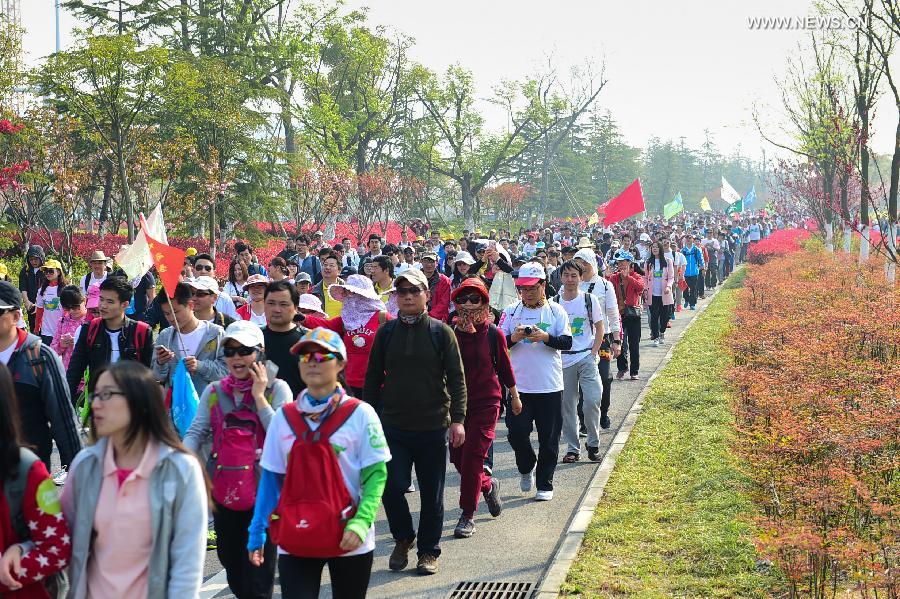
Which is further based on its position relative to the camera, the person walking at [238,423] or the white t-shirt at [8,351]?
the white t-shirt at [8,351]

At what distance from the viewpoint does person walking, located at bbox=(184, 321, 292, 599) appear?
501 centimetres

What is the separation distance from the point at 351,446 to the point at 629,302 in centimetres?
1007

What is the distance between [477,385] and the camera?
765 cm

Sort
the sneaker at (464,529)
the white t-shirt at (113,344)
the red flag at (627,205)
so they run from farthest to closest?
1. the red flag at (627,205)
2. the sneaker at (464,529)
3. the white t-shirt at (113,344)

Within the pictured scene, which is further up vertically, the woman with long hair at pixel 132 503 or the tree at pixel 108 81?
the tree at pixel 108 81

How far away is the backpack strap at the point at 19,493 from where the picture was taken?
11.1 feet

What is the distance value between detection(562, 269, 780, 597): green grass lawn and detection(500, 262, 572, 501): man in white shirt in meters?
0.61

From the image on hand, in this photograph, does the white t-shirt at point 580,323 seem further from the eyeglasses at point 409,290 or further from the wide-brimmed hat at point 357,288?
the eyeglasses at point 409,290

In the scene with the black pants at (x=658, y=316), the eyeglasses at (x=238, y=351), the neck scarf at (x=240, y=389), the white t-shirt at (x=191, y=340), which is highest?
the eyeglasses at (x=238, y=351)

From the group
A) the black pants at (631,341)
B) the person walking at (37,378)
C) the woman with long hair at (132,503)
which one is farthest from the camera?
the black pants at (631,341)

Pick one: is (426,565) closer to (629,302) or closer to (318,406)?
(318,406)

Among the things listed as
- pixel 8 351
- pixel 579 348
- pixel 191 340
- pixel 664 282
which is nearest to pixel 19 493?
pixel 8 351

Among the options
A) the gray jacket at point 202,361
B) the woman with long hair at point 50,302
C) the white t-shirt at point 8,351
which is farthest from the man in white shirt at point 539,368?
the woman with long hair at point 50,302

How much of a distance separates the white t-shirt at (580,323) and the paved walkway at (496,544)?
1.04 meters
